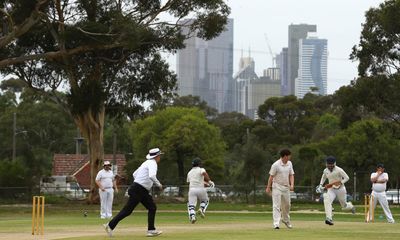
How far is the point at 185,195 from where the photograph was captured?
61.2m

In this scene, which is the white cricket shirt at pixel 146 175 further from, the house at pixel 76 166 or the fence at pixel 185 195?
the house at pixel 76 166

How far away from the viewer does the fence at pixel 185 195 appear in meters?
56.9

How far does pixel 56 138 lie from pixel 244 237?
98.8 meters

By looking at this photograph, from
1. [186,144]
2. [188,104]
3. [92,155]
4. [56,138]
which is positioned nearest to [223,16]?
[92,155]

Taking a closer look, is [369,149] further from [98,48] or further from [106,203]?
[106,203]

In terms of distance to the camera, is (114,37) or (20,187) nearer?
(114,37)

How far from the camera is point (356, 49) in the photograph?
5488 centimetres

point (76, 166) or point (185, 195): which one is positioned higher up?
point (76, 166)

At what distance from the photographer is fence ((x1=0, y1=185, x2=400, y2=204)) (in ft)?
187

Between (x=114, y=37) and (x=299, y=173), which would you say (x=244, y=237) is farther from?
(x=299, y=173)

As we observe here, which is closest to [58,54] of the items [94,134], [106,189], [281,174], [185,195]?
[94,134]

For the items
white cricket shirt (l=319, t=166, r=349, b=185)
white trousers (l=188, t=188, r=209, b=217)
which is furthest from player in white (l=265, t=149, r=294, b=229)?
white trousers (l=188, t=188, r=209, b=217)

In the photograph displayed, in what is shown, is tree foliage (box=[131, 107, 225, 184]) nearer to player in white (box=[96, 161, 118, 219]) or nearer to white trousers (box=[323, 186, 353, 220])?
player in white (box=[96, 161, 118, 219])

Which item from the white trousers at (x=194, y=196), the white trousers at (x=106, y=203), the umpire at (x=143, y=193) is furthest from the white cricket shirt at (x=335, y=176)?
the white trousers at (x=106, y=203)
